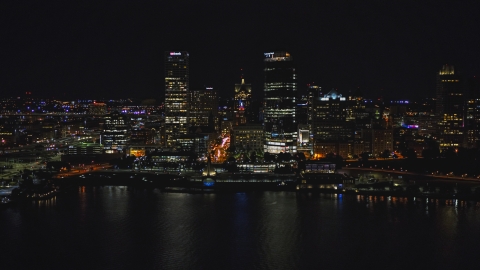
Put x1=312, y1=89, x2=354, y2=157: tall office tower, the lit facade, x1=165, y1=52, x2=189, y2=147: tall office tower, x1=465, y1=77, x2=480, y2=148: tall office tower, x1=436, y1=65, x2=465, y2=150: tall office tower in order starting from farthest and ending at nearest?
x1=165, y1=52, x2=189, y2=147: tall office tower → x1=436, y1=65, x2=465, y2=150: tall office tower → x1=465, y1=77, x2=480, y2=148: tall office tower → the lit facade → x1=312, y1=89, x2=354, y2=157: tall office tower

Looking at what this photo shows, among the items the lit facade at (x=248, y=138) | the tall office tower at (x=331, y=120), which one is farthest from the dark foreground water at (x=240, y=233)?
the lit facade at (x=248, y=138)

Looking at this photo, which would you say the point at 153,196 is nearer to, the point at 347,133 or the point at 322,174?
the point at 322,174

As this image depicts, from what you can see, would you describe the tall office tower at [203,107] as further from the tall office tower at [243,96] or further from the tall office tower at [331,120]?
the tall office tower at [331,120]

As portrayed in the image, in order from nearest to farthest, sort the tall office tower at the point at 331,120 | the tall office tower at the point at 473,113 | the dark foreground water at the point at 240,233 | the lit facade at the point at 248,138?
the dark foreground water at the point at 240,233 < the tall office tower at the point at 331,120 < the lit facade at the point at 248,138 < the tall office tower at the point at 473,113

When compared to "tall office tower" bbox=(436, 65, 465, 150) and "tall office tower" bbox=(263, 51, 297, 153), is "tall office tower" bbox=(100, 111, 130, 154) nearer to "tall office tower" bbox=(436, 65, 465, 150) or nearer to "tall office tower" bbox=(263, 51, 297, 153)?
"tall office tower" bbox=(263, 51, 297, 153)

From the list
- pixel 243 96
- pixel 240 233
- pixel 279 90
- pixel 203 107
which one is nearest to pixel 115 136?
pixel 203 107

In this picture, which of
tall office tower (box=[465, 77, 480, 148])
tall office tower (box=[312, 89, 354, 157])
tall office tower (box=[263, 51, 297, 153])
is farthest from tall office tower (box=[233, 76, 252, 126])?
tall office tower (box=[465, 77, 480, 148])

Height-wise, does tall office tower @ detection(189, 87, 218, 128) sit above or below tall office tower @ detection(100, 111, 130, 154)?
above
